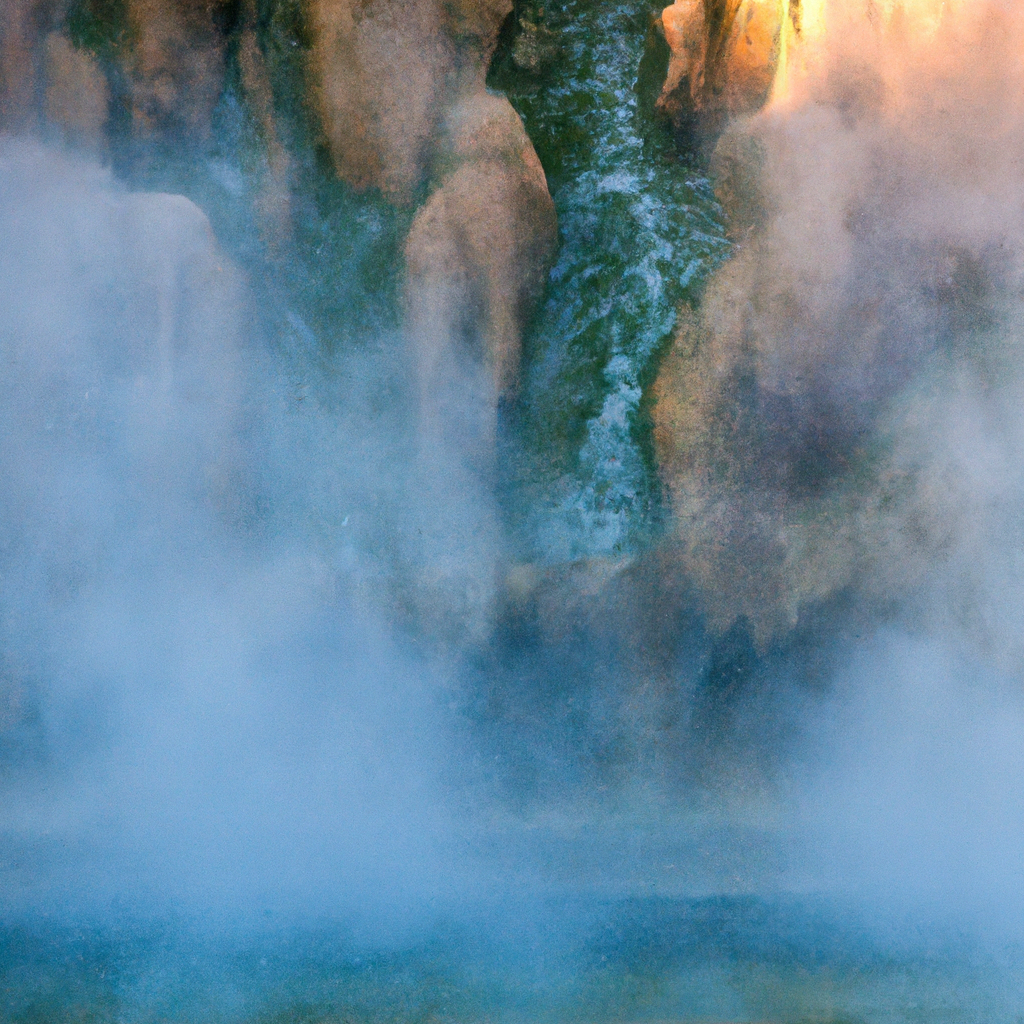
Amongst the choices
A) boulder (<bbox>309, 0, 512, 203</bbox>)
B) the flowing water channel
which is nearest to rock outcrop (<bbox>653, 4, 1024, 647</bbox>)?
the flowing water channel

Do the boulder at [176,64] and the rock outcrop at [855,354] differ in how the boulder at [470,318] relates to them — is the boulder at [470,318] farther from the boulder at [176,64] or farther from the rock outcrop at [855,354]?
the boulder at [176,64]

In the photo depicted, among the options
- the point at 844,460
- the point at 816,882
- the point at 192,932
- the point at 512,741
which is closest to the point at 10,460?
the point at 192,932

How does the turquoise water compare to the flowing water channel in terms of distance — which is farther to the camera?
the turquoise water

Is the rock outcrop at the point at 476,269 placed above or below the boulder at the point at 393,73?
below

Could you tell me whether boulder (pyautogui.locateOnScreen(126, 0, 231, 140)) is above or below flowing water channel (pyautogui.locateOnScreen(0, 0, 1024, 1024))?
above

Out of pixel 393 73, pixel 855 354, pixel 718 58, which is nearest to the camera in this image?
pixel 393 73

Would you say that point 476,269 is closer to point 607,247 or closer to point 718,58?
point 607,247

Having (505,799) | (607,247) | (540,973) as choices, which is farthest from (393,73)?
(540,973)

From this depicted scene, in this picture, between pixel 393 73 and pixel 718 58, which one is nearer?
pixel 393 73

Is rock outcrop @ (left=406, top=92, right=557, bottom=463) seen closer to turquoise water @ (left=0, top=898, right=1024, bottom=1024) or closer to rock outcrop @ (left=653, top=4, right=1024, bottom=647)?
rock outcrop @ (left=653, top=4, right=1024, bottom=647)

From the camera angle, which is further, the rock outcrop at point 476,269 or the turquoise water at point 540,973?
the turquoise water at point 540,973

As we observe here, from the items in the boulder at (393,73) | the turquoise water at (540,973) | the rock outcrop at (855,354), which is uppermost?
the boulder at (393,73)

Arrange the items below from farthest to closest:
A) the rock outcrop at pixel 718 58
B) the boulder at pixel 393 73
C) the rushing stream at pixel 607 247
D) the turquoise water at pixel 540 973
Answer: the turquoise water at pixel 540 973 < the rushing stream at pixel 607 247 < the rock outcrop at pixel 718 58 < the boulder at pixel 393 73

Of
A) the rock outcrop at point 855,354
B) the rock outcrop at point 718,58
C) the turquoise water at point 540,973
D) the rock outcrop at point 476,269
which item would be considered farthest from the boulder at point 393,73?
the turquoise water at point 540,973
